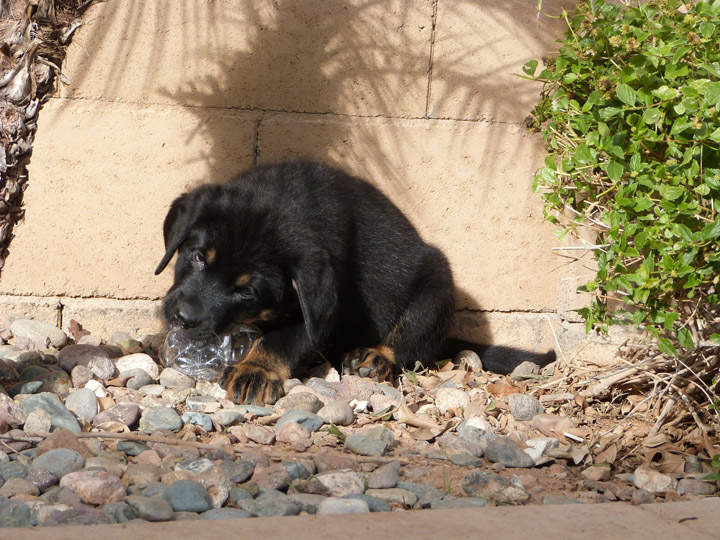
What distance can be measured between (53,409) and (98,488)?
868 millimetres

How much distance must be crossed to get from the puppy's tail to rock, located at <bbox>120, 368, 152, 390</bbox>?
163cm

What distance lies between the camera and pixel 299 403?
3299mm

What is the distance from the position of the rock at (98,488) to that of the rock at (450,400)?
174cm

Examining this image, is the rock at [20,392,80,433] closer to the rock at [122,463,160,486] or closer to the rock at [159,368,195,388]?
the rock at [122,463,160,486]

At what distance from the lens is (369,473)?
2.57m

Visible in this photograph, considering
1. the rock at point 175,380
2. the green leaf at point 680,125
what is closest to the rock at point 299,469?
the rock at point 175,380

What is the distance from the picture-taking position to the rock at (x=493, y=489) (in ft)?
7.79

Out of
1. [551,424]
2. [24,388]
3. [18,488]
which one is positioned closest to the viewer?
[18,488]

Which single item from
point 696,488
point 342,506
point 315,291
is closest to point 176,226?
point 315,291

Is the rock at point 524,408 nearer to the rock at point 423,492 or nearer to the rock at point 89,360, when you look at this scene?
the rock at point 423,492

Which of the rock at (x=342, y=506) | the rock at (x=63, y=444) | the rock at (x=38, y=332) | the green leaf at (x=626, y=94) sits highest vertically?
the green leaf at (x=626, y=94)

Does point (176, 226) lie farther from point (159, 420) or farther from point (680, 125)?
point (680, 125)

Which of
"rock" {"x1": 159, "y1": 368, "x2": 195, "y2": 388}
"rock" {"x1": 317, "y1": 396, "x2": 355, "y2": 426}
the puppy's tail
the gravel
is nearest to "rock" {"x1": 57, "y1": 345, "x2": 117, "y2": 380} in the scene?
the gravel

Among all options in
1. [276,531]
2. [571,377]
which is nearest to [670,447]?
[571,377]
